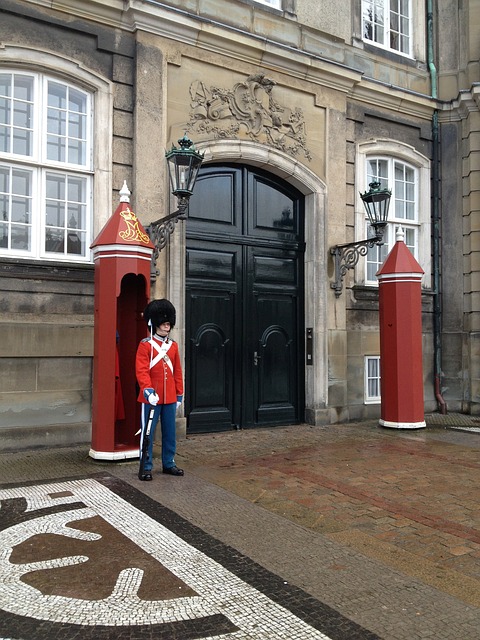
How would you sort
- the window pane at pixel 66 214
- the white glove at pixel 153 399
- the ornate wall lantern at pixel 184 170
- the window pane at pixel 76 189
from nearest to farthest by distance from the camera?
the white glove at pixel 153 399, the ornate wall lantern at pixel 184 170, the window pane at pixel 66 214, the window pane at pixel 76 189

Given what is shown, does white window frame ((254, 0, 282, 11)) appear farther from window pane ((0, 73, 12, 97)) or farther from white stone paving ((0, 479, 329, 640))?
white stone paving ((0, 479, 329, 640))

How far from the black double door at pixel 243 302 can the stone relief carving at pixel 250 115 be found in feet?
2.00

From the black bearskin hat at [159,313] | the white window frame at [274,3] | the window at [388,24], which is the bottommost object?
the black bearskin hat at [159,313]

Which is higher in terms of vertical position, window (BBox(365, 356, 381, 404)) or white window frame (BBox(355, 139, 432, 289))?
white window frame (BBox(355, 139, 432, 289))

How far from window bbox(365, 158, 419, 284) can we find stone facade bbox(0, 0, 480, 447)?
8.1 inches

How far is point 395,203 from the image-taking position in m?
11.8

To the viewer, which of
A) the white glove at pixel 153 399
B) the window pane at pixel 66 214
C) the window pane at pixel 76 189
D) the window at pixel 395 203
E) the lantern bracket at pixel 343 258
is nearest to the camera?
the white glove at pixel 153 399

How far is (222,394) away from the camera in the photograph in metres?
9.43

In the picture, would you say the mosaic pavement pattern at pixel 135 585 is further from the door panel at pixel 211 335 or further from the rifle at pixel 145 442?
the door panel at pixel 211 335

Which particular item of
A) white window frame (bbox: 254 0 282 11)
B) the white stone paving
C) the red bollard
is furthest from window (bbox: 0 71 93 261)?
the red bollard

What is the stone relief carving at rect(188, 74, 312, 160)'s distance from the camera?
9.16 metres

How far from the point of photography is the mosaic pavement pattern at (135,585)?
3137mm

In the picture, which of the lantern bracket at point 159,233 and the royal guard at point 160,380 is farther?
the lantern bracket at point 159,233

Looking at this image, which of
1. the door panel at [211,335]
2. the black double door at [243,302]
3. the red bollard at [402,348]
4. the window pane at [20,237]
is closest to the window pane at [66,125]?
the window pane at [20,237]
